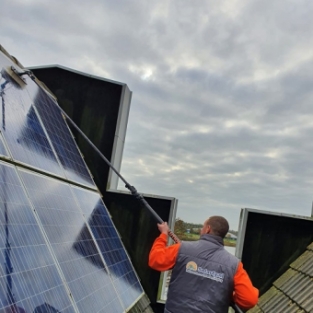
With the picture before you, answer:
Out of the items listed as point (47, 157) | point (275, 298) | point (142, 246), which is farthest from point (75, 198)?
point (275, 298)

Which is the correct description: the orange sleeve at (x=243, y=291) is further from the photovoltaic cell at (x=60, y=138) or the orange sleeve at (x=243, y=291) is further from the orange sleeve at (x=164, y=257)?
the photovoltaic cell at (x=60, y=138)

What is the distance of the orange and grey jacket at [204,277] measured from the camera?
3.31 metres

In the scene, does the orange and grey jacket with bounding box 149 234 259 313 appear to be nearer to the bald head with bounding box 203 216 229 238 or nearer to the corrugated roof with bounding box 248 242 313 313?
the bald head with bounding box 203 216 229 238

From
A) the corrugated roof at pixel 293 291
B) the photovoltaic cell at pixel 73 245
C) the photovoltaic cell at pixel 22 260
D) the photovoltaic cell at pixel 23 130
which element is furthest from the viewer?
the corrugated roof at pixel 293 291

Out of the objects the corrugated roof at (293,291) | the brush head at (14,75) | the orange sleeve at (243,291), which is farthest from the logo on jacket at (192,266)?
the brush head at (14,75)

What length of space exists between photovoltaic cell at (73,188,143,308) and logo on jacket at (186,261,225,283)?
1.57 meters

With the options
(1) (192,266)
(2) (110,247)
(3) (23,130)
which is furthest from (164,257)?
(3) (23,130)

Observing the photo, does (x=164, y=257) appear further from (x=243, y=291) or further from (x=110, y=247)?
(x=110, y=247)

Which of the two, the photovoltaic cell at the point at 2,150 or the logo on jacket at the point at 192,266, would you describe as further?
the photovoltaic cell at the point at 2,150

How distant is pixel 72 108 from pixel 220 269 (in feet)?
21.9

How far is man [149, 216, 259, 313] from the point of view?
10.9 ft

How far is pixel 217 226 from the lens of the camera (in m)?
3.44

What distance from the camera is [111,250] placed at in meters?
5.36

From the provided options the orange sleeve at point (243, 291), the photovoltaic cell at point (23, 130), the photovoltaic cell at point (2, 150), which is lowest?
the orange sleeve at point (243, 291)
